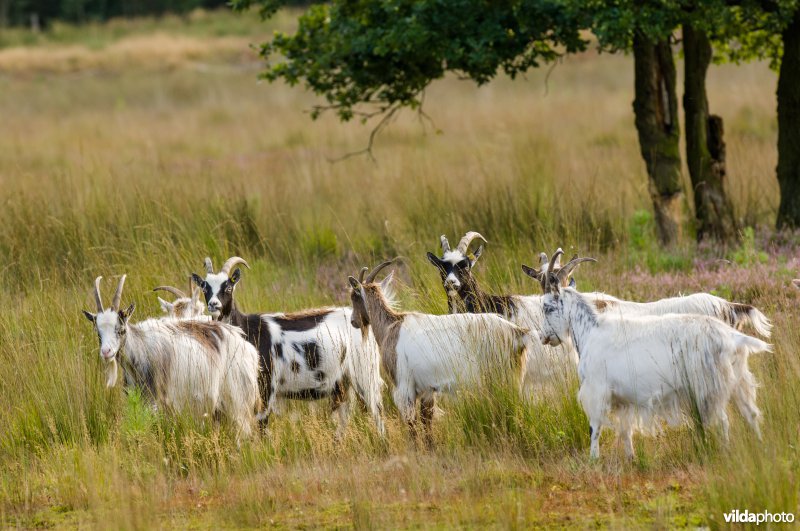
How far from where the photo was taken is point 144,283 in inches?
482

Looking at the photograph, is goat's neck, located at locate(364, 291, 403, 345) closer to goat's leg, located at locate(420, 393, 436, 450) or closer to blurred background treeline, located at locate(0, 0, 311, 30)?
goat's leg, located at locate(420, 393, 436, 450)

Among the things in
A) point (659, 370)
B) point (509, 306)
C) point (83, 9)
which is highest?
point (83, 9)

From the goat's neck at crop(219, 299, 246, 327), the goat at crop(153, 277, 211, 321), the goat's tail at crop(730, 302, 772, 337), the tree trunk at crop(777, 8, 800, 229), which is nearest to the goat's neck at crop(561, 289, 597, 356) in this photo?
the goat's tail at crop(730, 302, 772, 337)

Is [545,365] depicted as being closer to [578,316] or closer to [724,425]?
[578,316]

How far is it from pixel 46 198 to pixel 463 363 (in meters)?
8.38

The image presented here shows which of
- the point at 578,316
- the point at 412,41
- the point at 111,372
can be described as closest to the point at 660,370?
the point at 578,316

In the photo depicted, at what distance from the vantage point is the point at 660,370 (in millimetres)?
7426

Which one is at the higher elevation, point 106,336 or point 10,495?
point 106,336

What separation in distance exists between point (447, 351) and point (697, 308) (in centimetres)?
196

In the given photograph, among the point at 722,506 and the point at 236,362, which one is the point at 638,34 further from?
the point at 722,506

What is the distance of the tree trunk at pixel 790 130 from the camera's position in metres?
13.8

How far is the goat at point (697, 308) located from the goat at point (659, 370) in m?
0.66

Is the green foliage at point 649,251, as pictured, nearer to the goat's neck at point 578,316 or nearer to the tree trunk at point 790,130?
the tree trunk at point 790,130

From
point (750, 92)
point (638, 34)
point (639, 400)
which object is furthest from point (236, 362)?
point (750, 92)
